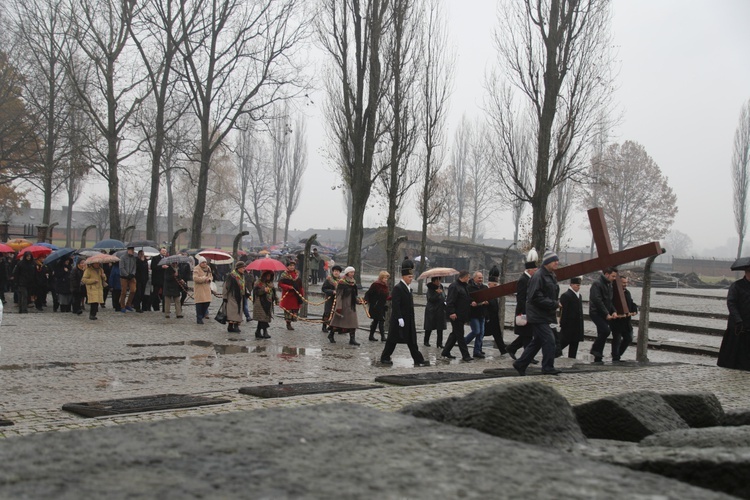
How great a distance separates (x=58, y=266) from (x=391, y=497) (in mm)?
21039

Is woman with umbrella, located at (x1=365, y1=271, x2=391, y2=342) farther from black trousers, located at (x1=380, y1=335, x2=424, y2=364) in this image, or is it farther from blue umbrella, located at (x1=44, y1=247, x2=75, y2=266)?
blue umbrella, located at (x1=44, y1=247, x2=75, y2=266)

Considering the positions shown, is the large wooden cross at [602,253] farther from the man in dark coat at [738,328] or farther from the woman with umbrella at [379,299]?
the woman with umbrella at [379,299]

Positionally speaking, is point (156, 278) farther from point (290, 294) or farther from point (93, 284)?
point (290, 294)

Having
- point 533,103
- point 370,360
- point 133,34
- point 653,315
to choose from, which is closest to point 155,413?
point 370,360

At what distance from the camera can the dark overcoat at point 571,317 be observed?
15102mm

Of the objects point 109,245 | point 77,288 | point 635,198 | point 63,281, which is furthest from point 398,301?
point 635,198

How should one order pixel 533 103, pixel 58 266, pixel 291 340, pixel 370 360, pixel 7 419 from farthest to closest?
pixel 533 103, pixel 58 266, pixel 291 340, pixel 370 360, pixel 7 419

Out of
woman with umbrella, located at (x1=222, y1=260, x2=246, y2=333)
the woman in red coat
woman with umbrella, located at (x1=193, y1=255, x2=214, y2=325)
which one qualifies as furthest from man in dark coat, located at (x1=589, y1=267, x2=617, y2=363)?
woman with umbrella, located at (x1=193, y1=255, x2=214, y2=325)

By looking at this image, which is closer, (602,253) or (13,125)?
(602,253)

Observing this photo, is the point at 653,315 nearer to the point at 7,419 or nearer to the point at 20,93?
the point at 7,419

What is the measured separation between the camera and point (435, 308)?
54.7ft

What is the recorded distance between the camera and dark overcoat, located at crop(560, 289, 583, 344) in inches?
595

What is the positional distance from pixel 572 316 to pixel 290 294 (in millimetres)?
7342

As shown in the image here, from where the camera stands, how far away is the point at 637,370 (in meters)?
11.8
